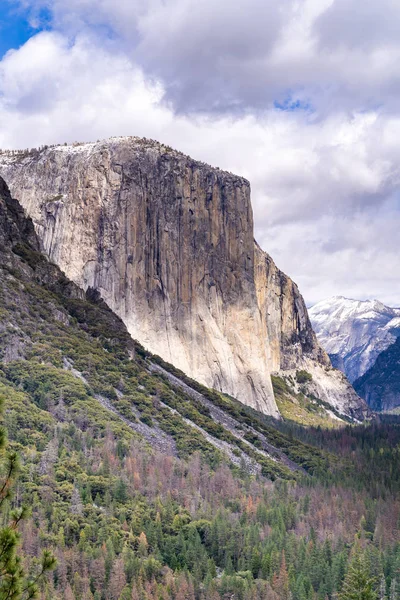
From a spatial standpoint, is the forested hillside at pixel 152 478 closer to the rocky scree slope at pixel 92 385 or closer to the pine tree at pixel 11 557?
the rocky scree slope at pixel 92 385

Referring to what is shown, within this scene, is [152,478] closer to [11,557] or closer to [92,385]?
[92,385]

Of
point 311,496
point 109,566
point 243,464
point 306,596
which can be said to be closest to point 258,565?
point 306,596

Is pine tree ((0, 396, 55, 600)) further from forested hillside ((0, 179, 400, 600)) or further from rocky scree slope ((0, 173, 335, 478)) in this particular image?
rocky scree slope ((0, 173, 335, 478))

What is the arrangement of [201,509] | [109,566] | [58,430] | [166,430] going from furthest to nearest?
[166,430], [58,430], [201,509], [109,566]

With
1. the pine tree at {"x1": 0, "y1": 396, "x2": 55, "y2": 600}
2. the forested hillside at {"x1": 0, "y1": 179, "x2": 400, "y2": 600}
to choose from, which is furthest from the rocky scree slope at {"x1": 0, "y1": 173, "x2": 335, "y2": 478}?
the pine tree at {"x1": 0, "y1": 396, "x2": 55, "y2": 600}

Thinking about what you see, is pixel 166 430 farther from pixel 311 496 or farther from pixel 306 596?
pixel 306 596

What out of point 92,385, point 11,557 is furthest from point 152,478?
point 11,557

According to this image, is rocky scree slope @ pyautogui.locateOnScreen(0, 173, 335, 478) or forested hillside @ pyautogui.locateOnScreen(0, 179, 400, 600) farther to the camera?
rocky scree slope @ pyautogui.locateOnScreen(0, 173, 335, 478)
